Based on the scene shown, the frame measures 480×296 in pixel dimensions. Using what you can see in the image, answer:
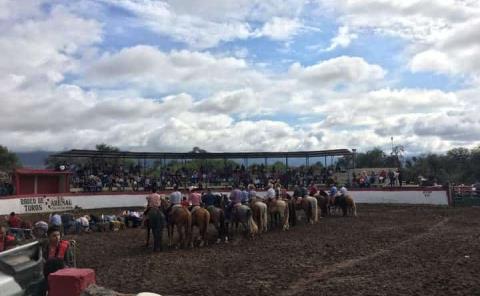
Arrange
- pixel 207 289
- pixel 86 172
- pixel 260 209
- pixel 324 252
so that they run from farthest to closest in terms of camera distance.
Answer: pixel 86 172
pixel 260 209
pixel 324 252
pixel 207 289

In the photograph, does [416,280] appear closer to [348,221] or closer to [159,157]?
[348,221]

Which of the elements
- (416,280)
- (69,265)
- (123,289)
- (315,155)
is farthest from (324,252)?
(315,155)

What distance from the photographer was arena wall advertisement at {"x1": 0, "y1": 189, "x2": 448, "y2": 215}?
26266mm

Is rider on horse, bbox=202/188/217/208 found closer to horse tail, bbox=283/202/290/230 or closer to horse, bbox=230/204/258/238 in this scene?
horse, bbox=230/204/258/238

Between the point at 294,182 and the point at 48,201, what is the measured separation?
19.4m

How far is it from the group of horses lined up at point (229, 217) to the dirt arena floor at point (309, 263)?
0.58 meters

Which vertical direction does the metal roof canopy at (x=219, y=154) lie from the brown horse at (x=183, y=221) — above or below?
above

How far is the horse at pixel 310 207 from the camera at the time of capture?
789 inches

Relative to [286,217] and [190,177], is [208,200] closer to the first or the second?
[286,217]

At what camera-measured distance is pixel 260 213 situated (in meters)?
17.1

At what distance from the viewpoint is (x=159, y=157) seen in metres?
39.3

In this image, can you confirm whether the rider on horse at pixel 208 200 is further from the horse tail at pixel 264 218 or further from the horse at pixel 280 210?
the horse at pixel 280 210

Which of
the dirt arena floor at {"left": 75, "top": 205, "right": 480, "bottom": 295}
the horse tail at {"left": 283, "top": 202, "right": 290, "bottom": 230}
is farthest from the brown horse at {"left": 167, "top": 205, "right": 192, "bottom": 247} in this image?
the horse tail at {"left": 283, "top": 202, "right": 290, "bottom": 230}

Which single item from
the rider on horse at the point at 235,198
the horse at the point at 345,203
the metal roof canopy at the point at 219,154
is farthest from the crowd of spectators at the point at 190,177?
the rider on horse at the point at 235,198
